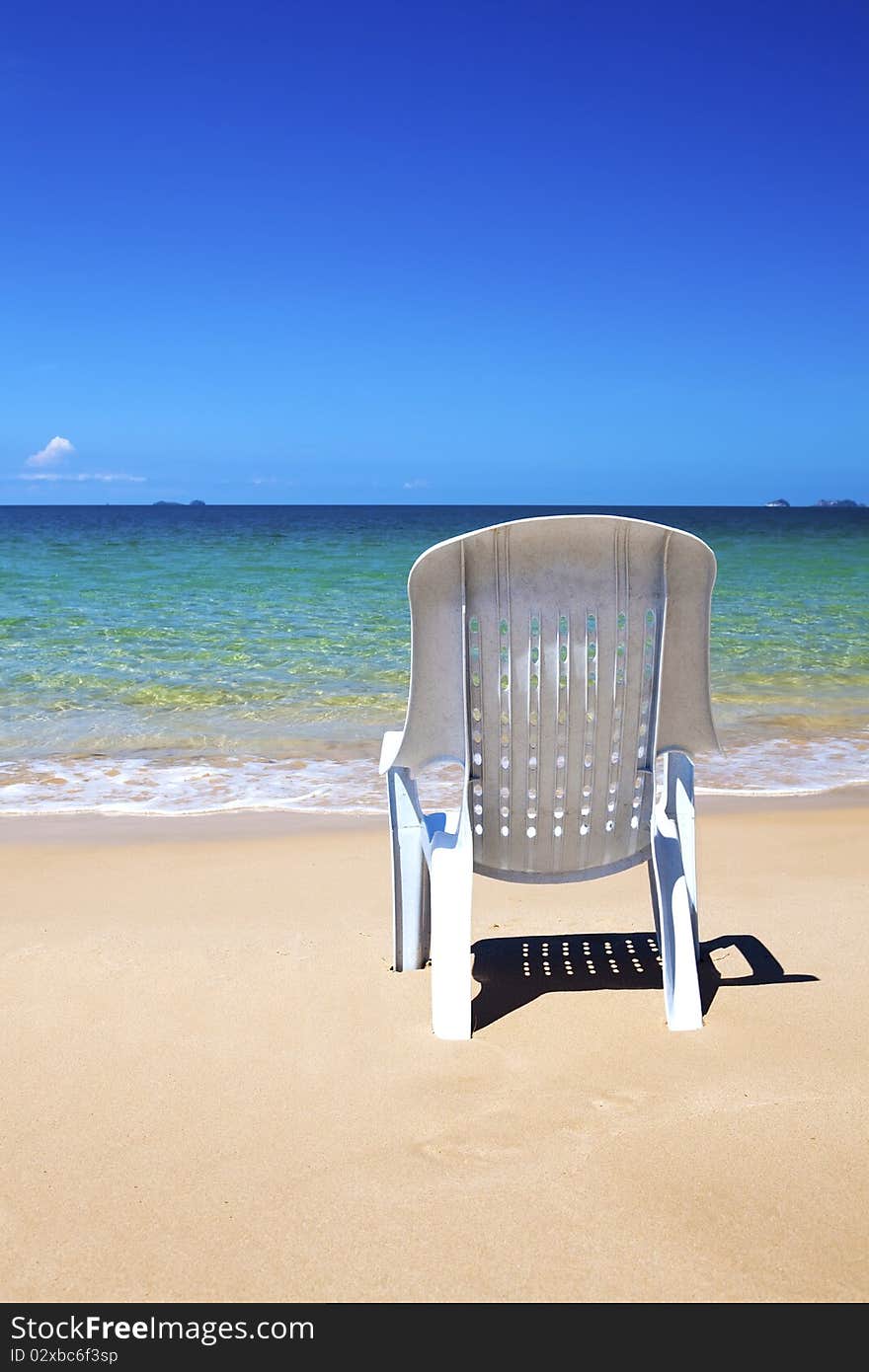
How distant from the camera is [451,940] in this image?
104 inches

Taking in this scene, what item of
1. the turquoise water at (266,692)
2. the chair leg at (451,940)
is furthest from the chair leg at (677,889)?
the turquoise water at (266,692)

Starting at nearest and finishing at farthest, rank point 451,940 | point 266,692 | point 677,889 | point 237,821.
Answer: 1. point 451,940
2. point 677,889
3. point 237,821
4. point 266,692

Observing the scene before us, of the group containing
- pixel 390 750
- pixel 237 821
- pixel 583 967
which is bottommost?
pixel 237 821

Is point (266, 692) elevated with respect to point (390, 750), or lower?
lower

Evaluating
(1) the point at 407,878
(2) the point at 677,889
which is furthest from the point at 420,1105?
(2) the point at 677,889

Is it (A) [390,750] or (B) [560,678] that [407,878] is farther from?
(B) [560,678]

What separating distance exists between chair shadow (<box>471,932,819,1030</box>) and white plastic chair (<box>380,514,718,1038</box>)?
285mm

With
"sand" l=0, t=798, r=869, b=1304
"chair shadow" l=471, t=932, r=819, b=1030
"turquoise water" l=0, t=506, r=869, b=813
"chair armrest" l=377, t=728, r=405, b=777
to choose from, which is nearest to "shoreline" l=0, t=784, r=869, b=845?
"turquoise water" l=0, t=506, r=869, b=813

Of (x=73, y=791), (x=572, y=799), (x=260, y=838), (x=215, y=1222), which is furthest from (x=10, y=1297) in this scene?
(x=73, y=791)

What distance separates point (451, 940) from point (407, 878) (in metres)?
0.46

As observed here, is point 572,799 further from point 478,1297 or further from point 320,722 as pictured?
point 320,722

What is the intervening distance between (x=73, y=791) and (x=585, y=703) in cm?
394

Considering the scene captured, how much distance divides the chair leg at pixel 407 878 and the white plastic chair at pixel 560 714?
0.21 feet

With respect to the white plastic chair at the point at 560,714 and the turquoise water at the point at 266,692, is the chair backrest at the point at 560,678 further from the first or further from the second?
the turquoise water at the point at 266,692
